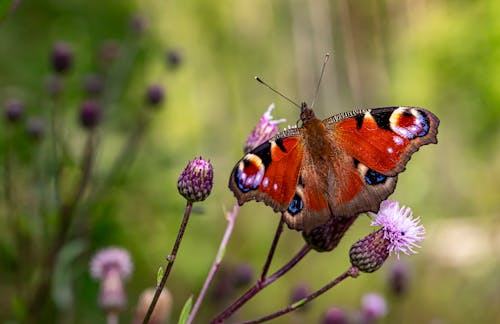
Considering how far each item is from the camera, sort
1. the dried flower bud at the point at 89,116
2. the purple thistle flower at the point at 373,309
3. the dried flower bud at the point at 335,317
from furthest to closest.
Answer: the dried flower bud at the point at 89,116 < the purple thistle flower at the point at 373,309 < the dried flower bud at the point at 335,317

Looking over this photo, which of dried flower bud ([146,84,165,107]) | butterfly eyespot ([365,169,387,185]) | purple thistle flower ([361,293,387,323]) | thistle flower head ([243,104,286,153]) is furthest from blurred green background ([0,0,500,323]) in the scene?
butterfly eyespot ([365,169,387,185])

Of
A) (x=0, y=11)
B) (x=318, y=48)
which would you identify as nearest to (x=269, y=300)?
(x=318, y=48)

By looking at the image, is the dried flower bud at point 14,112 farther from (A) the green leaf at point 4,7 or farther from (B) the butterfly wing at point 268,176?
(B) the butterfly wing at point 268,176

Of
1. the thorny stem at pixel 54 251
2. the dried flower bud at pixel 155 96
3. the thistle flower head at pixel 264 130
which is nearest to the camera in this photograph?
the thistle flower head at pixel 264 130

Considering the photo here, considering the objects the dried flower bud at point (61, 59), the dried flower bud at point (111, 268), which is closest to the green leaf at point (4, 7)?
the dried flower bud at point (111, 268)

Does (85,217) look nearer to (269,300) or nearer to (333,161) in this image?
(333,161)

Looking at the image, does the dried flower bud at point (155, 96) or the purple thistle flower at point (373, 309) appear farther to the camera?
the dried flower bud at point (155, 96)

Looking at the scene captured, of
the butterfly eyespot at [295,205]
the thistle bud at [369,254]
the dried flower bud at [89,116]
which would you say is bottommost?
the thistle bud at [369,254]
